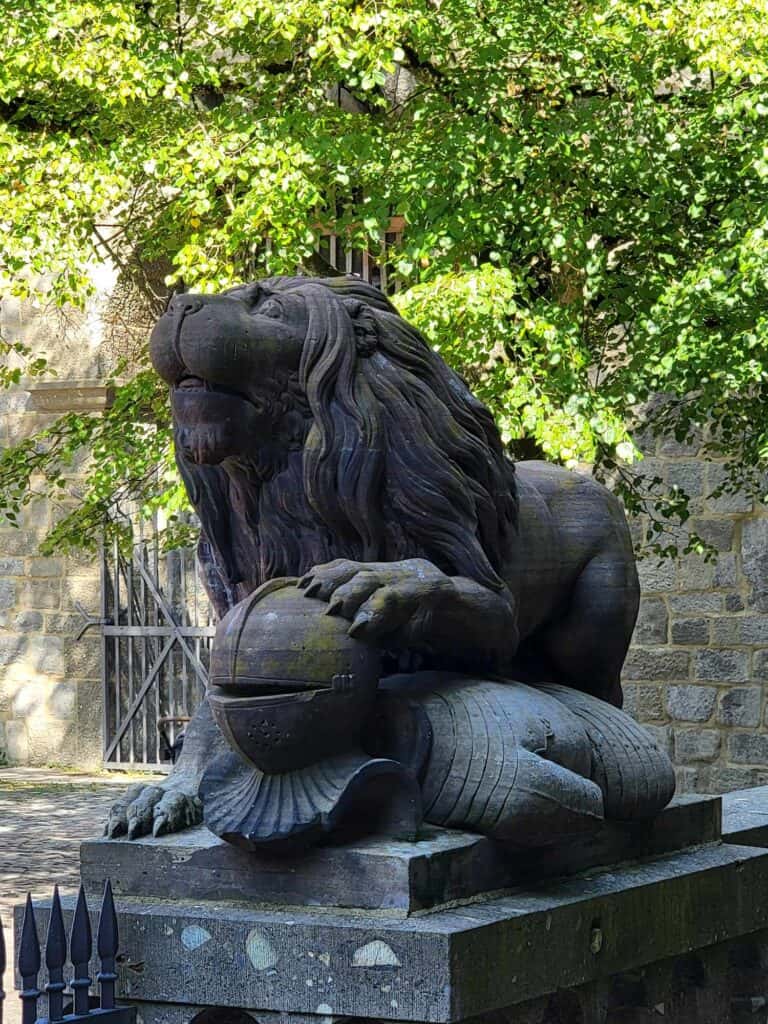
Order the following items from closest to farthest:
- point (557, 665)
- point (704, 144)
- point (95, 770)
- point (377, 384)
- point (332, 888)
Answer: point (332, 888), point (377, 384), point (557, 665), point (704, 144), point (95, 770)

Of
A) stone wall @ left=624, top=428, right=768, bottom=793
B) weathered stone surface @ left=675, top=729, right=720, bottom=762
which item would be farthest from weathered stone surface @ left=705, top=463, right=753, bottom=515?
weathered stone surface @ left=675, top=729, right=720, bottom=762

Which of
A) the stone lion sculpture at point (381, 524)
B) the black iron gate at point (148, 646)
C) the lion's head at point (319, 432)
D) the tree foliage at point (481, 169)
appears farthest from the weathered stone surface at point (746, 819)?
the black iron gate at point (148, 646)

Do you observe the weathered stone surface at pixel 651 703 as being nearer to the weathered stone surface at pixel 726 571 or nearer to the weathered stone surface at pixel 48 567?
the weathered stone surface at pixel 726 571

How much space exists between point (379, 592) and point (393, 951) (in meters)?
0.58

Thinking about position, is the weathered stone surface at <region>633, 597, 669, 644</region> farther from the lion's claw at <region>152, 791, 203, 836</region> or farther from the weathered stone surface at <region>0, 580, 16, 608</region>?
the lion's claw at <region>152, 791, 203, 836</region>

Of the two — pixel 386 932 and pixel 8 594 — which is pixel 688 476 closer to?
pixel 8 594

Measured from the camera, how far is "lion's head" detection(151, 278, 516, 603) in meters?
3.36

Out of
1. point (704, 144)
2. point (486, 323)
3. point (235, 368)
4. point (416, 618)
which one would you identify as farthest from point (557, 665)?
point (704, 144)

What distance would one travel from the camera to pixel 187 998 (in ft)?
10.6

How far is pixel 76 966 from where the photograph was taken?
3.04 m

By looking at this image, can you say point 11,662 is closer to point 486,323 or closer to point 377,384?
point 486,323

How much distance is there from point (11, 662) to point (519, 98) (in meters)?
7.37

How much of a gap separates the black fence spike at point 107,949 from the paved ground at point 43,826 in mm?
3230

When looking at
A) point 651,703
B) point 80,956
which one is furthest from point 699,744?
Result: point 80,956
